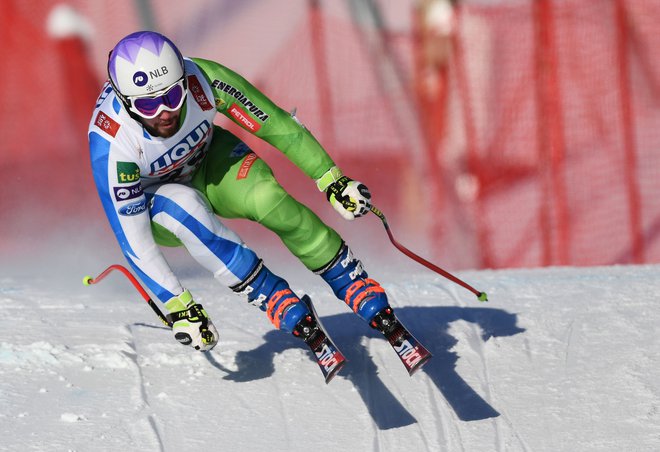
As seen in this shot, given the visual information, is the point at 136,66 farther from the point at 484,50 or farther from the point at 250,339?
the point at 484,50

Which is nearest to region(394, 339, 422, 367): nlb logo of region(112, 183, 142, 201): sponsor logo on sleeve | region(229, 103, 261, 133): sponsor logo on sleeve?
region(229, 103, 261, 133): sponsor logo on sleeve

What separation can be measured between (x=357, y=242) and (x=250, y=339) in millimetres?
3624

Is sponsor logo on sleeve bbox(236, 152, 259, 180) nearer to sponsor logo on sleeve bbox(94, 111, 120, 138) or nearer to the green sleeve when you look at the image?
the green sleeve

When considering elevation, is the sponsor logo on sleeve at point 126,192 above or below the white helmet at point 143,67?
below

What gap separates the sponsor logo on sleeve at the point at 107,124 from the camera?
4492 mm

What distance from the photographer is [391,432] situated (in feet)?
14.6

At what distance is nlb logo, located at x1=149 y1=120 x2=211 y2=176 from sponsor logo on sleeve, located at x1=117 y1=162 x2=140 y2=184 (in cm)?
12

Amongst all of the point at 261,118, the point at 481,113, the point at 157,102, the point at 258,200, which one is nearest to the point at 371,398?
the point at 258,200

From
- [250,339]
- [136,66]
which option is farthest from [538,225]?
[136,66]

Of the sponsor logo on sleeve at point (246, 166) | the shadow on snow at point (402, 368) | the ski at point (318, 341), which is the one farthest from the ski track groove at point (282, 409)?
the sponsor logo on sleeve at point (246, 166)

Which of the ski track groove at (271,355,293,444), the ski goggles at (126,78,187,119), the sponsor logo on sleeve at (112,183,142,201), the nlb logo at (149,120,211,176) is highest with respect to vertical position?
the ski goggles at (126,78,187,119)

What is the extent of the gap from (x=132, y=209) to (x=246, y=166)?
590 mm

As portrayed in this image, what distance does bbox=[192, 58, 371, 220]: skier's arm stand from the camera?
15.4 feet

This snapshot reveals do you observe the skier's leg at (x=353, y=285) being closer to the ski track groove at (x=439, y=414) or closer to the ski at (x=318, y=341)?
the ski at (x=318, y=341)
